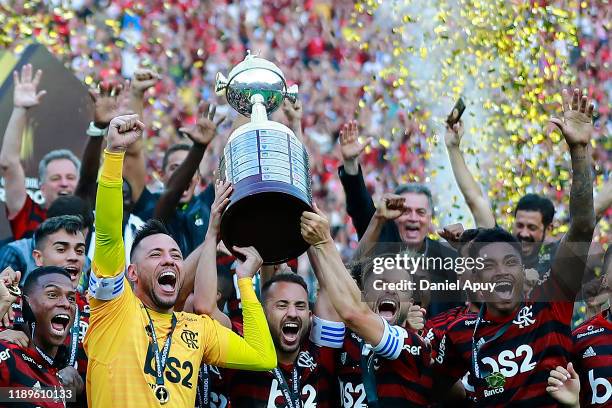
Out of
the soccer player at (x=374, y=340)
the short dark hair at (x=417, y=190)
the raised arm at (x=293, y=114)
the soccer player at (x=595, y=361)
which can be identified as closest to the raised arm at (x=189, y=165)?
the raised arm at (x=293, y=114)

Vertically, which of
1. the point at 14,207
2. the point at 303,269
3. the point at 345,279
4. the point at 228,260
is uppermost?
the point at 303,269

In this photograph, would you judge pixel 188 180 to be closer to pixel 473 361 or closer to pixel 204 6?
pixel 473 361

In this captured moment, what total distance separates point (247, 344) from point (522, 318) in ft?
4.15

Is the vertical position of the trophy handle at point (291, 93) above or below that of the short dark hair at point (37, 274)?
above

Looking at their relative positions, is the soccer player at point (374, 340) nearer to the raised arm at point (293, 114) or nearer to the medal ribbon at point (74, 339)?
the raised arm at point (293, 114)

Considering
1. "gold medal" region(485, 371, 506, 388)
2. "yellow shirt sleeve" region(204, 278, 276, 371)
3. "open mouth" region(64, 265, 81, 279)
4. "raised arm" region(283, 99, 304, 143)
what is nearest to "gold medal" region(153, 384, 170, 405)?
"yellow shirt sleeve" region(204, 278, 276, 371)

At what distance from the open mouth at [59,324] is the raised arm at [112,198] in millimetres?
440

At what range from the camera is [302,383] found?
5.94 metres

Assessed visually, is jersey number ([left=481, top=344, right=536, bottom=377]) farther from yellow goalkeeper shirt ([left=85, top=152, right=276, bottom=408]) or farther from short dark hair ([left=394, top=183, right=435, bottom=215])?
short dark hair ([left=394, top=183, right=435, bottom=215])

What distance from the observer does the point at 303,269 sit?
9.91 m

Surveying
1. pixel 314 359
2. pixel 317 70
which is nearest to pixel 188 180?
pixel 314 359

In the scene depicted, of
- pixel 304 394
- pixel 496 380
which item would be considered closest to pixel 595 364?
pixel 496 380

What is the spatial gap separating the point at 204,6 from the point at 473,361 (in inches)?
338

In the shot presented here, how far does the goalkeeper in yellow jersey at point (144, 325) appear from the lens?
526 centimetres
